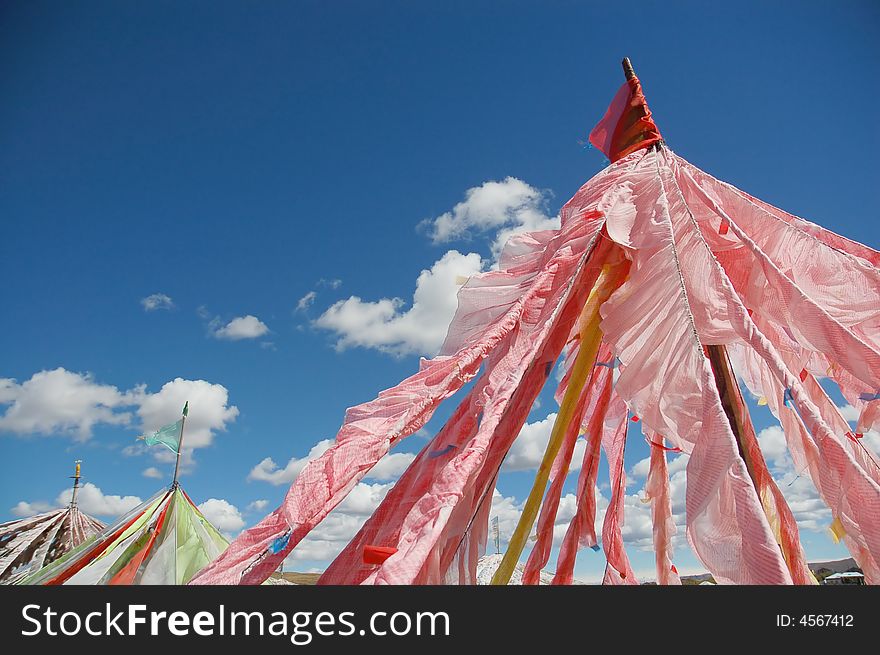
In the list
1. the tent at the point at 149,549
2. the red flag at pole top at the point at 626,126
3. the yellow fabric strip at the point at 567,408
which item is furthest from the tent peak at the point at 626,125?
the tent at the point at 149,549

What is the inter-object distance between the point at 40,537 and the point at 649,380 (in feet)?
27.9

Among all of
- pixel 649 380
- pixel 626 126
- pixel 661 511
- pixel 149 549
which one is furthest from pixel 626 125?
pixel 149 549

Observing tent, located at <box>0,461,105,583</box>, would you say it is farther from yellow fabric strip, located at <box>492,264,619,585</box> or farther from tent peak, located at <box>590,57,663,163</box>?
tent peak, located at <box>590,57,663,163</box>

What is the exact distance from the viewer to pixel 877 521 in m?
1.72

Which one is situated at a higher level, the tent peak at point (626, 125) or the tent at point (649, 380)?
the tent peak at point (626, 125)

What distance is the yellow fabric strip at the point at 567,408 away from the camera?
118 inches

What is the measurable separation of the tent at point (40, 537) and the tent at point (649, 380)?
683 cm

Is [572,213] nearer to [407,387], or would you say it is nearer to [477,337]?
[477,337]

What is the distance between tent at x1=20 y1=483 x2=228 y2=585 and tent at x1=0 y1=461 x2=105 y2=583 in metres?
1.91

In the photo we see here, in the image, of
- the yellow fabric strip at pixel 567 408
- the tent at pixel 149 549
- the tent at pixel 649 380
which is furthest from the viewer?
the tent at pixel 149 549

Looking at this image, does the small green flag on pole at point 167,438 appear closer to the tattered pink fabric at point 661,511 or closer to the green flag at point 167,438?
the green flag at point 167,438

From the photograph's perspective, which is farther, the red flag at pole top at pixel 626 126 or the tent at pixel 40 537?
the tent at pixel 40 537

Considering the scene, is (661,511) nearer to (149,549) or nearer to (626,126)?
(626,126)

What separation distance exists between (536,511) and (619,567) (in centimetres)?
170
